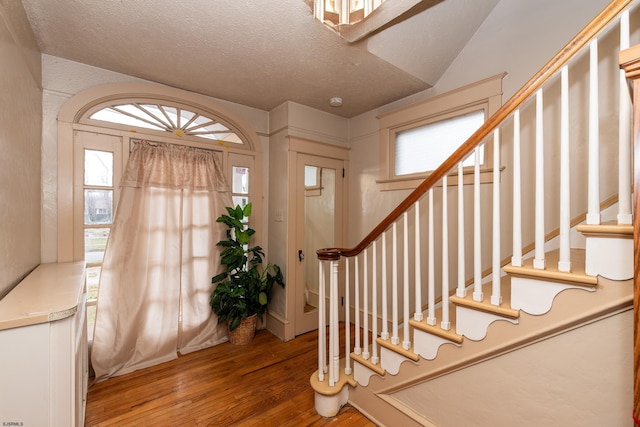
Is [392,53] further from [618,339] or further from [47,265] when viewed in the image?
[47,265]

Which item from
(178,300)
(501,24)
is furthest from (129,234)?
(501,24)

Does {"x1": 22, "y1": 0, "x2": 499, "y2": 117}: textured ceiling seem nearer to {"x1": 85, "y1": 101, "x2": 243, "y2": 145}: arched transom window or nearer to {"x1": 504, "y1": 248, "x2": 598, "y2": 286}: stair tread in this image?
{"x1": 85, "y1": 101, "x2": 243, "y2": 145}: arched transom window

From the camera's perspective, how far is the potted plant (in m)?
2.73

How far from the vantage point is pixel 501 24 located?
213cm

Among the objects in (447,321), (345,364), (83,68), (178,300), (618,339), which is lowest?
(345,364)

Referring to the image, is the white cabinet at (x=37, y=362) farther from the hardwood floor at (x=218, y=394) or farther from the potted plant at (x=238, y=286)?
the potted plant at (x=238, y=286)

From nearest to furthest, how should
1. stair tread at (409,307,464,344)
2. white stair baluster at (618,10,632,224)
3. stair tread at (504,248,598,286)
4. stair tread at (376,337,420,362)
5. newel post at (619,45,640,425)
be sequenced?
newel post at (619,45,640,425) < white stair baluster at (618,10,632,224) < stair tread at (504,248,598,286) < stair tread at (409,307,464,344) < stair tread at (376,337,420,362)

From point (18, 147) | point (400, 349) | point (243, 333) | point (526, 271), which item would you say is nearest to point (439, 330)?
point (400, 349)

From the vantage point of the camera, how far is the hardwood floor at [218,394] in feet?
6.00

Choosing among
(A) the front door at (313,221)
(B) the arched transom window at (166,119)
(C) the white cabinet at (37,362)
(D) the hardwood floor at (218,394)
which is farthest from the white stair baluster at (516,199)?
(B) the arched transom window at (166,119)

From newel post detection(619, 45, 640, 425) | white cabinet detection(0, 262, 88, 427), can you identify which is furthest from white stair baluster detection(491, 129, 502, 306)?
white cabinet detection(0, 262, 88, 427)

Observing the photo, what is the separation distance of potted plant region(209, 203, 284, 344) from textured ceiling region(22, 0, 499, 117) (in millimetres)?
1320

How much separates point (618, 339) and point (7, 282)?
2678 millimetres

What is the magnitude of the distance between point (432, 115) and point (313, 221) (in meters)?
1.69
